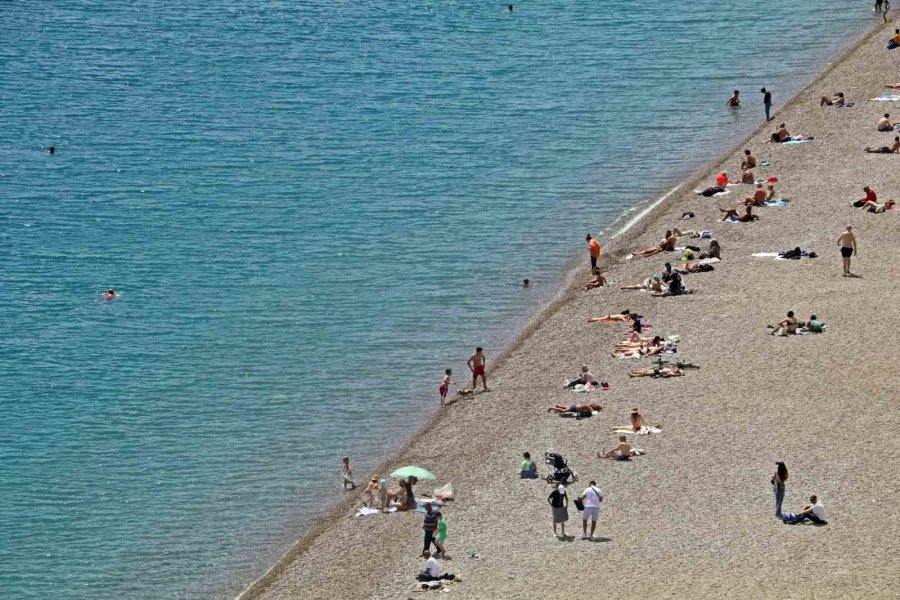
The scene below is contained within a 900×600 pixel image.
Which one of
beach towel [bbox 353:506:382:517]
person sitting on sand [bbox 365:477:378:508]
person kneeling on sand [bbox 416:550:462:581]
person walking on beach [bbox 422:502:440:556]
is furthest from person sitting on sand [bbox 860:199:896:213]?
person kneeling on sand [bbox 416:550:462:581]

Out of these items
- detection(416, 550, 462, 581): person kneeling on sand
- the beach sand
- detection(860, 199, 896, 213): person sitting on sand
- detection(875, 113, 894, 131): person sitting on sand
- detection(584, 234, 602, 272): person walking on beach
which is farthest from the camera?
detection(875, 113, 894, 131): person sitting on sand

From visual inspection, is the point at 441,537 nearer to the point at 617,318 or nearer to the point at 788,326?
the point at 788,326

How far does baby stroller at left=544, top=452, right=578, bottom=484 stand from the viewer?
125ft

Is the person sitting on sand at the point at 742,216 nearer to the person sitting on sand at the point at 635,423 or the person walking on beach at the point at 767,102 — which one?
the person walking on beach at the point at 767,102

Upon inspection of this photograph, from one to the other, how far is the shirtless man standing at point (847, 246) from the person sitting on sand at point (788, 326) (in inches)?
162

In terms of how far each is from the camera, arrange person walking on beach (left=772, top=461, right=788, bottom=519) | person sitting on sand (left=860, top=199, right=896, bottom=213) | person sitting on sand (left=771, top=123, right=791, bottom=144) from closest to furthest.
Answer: person walking on beach (left=772, top=461, right=788, bottom=519) → person sitting on sand (left=860, top=199, right=896, bottom=213) → person sitting on sand (left=771, top=123, right=791, bottom=144)

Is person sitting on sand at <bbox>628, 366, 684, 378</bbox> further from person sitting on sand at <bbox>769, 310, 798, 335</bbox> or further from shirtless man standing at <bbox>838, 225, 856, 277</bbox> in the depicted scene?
shirtless man standing at <bbox>838, 225, 856, 277</bbox>

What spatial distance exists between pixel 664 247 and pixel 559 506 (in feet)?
63.8

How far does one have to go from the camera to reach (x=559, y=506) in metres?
35.5

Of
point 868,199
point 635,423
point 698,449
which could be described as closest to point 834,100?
point 868,199

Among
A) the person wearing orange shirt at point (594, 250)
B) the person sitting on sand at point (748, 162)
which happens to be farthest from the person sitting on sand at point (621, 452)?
the person sitting on sand at point (748, 162)

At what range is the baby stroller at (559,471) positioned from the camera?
125 feet

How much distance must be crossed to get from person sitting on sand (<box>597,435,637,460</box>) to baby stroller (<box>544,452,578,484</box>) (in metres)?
1.03

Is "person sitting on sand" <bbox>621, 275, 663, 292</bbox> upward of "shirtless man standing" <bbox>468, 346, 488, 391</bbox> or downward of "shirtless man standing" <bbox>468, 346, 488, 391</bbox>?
upward
